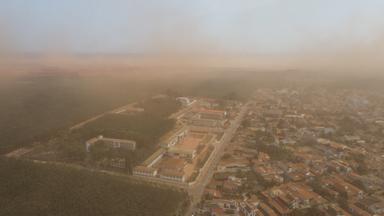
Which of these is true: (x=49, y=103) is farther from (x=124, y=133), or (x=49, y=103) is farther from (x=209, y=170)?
(x=209, y=170)

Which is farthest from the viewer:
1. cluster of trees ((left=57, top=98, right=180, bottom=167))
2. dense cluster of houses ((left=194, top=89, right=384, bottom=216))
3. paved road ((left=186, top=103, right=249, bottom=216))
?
cluster of trees ((left=57, top=98, right=180, bottom=167))

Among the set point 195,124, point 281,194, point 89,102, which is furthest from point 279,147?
point 89,102

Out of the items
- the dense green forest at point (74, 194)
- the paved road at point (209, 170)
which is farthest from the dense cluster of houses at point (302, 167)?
the dense green forest at point (74, 194)

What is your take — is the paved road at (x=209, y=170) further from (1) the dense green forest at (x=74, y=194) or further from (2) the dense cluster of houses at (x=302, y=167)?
(1) the dense green forest at (x=74, y=194)

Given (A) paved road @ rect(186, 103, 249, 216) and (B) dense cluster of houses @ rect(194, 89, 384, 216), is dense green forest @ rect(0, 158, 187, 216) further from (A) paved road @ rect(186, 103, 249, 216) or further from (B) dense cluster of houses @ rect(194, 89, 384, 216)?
(B) dense cluster of houses @ rect(194, 89, 384, 216)

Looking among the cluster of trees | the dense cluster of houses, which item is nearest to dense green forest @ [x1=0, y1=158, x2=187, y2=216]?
the dense cluster of houses

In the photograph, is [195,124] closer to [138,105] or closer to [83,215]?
[138,105]
